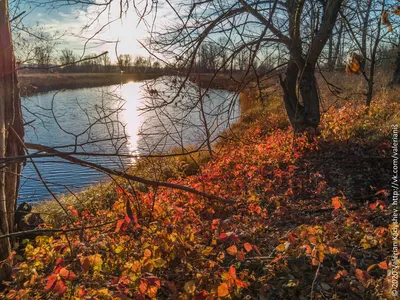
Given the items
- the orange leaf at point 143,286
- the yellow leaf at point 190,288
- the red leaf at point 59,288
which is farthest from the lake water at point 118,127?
the yellow leaf at point 190,288

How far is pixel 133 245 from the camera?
351 centimetres

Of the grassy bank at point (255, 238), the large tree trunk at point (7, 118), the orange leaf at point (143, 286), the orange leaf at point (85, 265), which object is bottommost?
the grassy bank at point (255, 238)

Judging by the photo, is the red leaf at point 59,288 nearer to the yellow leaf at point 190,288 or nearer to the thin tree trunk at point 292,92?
the yellow leaf at point 190,288

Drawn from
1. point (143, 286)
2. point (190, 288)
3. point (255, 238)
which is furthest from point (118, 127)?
point (255, 238)

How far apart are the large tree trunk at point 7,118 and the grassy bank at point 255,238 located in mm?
512

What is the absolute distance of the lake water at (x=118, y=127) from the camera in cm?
329

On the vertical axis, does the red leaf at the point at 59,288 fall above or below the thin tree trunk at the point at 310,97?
below

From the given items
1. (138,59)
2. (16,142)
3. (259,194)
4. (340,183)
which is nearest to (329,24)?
(340,183)

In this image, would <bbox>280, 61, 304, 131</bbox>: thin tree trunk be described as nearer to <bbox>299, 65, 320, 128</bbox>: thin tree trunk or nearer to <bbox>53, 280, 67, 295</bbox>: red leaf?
<bbox>299, 65, 320, 128</bbox>: thin tree trunk

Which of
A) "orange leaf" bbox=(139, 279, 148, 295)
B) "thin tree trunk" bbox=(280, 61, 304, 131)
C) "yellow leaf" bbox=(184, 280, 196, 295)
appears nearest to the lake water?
"orange leaf" bbox=(139, 279, 148, 295)

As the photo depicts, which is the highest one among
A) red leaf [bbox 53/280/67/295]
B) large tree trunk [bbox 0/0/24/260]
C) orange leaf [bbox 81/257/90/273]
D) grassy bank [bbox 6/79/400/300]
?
large tree trunk [bbox 0/0/24/260]

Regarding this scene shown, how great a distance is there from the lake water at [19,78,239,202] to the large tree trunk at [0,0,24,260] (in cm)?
21

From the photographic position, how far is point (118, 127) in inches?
135

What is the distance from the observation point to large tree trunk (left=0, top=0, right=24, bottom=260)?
3238 mm
